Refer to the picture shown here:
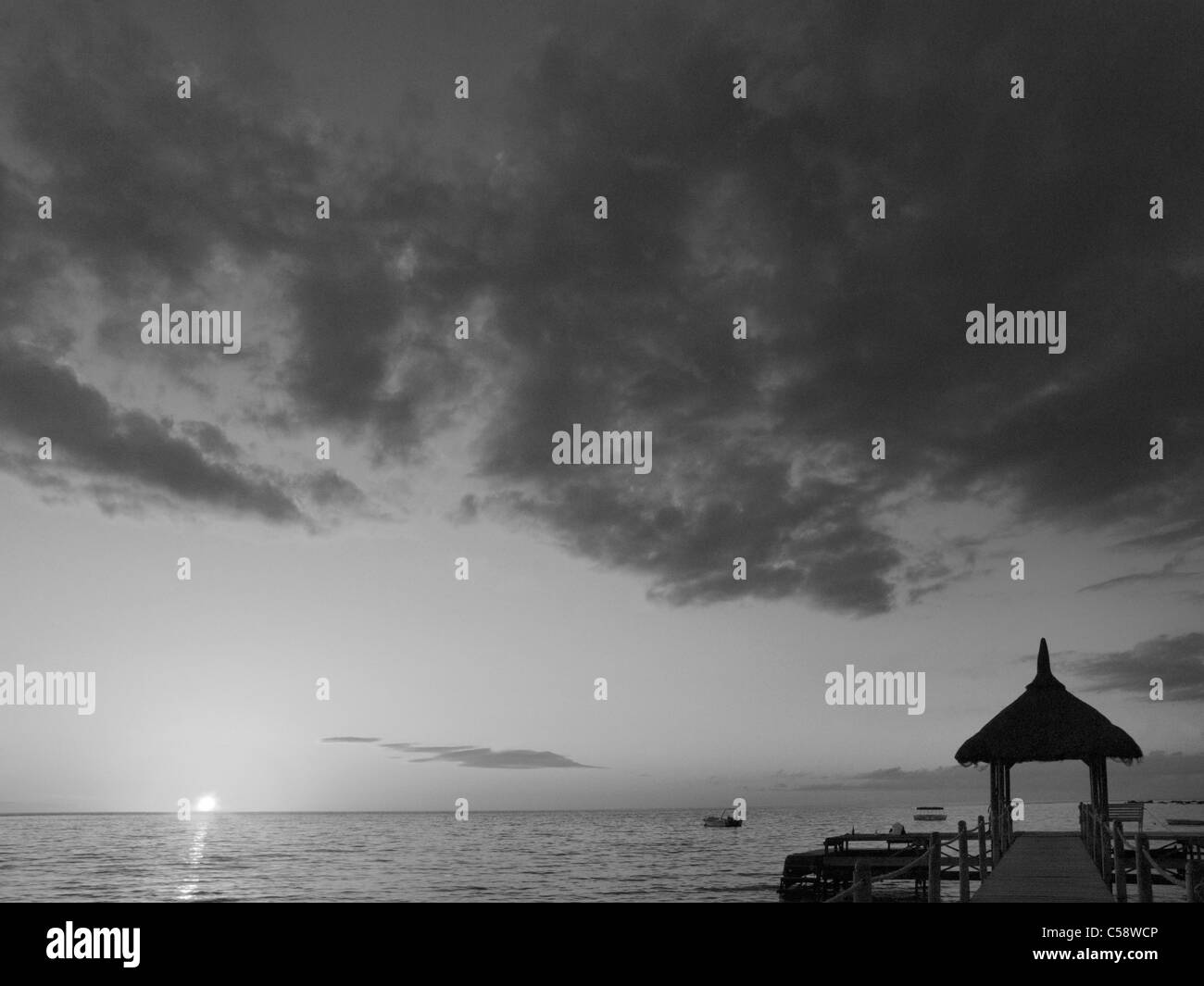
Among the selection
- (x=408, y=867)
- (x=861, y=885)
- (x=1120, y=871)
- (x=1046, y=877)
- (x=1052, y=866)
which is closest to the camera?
(x=861, y=885)

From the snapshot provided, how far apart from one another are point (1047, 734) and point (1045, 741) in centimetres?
20

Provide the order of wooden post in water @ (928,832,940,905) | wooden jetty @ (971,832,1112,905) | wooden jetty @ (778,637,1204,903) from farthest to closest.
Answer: wooden jetty @ (778,637,1204,903), wooden jetty @ (971,832,1112,905), wooden post in water @ (928,832,940,905)

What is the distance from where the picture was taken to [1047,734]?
29.5 meters

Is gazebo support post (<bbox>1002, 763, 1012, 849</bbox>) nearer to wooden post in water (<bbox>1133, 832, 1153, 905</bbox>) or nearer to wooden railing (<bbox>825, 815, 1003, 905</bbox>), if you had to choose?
wooden railing (<bbox>825, 815, 1003, 905</bbox>)

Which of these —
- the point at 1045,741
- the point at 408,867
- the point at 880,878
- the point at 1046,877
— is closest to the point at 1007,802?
the point at 1045,741

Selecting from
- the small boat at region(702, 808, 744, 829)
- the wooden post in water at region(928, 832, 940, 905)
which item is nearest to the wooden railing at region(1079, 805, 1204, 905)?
the wooden post in water at region(928, 832, 940, 905)

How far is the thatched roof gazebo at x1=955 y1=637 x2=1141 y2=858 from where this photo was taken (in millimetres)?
29406

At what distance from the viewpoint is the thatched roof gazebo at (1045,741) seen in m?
29.4

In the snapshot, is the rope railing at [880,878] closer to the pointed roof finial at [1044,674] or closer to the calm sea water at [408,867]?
the pointed roof finial at [1044,674]

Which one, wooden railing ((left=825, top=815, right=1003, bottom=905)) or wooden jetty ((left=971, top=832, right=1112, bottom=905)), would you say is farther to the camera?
wooden jetty ((left=971, top=832, right=1112, bottom=905))

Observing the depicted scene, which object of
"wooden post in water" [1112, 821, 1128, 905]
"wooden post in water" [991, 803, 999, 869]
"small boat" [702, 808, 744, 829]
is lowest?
"small boat" [702, 808, 744, 829]

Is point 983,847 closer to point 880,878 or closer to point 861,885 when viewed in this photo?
point 880,878
